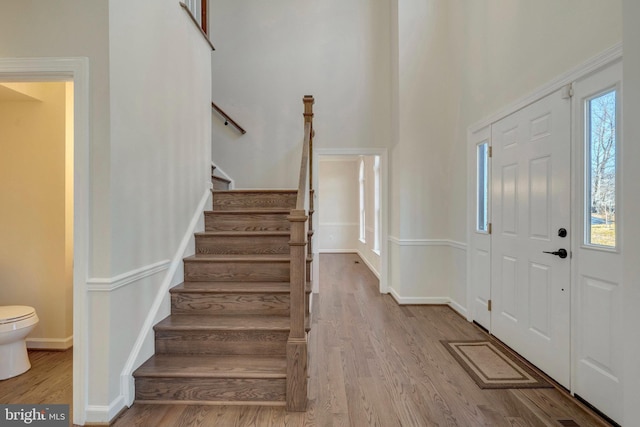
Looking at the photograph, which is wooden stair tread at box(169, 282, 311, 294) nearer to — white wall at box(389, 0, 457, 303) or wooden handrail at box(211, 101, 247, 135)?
white wall at box(389, 0, 457, 303)

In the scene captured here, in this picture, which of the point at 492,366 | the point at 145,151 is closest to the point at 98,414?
the point at 145,151

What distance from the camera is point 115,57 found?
1.92m

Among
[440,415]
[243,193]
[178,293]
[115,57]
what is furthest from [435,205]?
[115,57]

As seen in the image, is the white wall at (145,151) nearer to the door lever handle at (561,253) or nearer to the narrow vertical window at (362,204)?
the door lever handle at (561,253)

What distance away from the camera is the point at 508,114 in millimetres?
2871

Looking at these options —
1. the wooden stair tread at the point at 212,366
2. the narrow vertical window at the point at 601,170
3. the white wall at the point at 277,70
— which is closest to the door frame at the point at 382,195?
the white wall at the point at 277,70

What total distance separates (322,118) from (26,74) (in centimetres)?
342

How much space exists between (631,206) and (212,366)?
2.29m

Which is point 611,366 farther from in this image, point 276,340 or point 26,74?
point 26,74

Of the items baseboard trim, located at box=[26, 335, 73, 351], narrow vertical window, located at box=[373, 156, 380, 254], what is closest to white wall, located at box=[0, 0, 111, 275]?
baseboard trim, located at box=[26, 335, 73, 351]

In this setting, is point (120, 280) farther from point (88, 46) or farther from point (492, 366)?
point (492, 366)

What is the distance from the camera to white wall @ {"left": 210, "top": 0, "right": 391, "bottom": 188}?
480 centimetres

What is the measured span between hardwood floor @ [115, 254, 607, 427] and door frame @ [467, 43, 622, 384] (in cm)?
44

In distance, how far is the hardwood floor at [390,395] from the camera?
1912 mm
